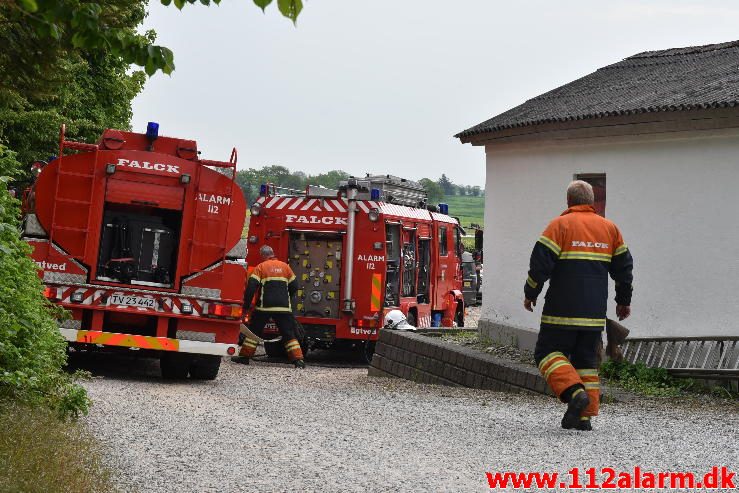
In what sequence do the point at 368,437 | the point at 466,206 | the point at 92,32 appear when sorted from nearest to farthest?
the point at 92,32
the point at 368,437
the point at 466,206

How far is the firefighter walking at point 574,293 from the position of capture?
934cm

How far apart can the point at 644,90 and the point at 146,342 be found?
663 centimetres

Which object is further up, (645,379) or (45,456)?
(645,379)

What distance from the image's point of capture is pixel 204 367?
46.2ft

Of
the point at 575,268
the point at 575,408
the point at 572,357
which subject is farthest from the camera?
the point at 572,357

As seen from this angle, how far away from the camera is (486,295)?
16.7m

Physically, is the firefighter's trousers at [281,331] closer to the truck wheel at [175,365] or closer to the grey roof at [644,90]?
the truck wheel at [175,365]

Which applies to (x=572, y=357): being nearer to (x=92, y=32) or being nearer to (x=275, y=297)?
(x=92, y=32)

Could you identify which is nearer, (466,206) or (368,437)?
(368,437)

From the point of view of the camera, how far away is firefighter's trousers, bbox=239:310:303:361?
17.7 meters

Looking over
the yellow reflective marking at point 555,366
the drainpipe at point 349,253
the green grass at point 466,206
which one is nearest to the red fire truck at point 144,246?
the drainpipe at point 349,253

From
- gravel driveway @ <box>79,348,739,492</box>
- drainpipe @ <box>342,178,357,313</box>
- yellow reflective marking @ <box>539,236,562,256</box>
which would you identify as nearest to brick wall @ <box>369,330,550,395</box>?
gravel driveway @ <box>79,348,739,492</box>

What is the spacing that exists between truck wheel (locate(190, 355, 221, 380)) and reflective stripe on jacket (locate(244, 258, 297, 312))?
3.31 metres

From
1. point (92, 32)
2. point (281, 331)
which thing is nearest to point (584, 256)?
point (92, 32)
